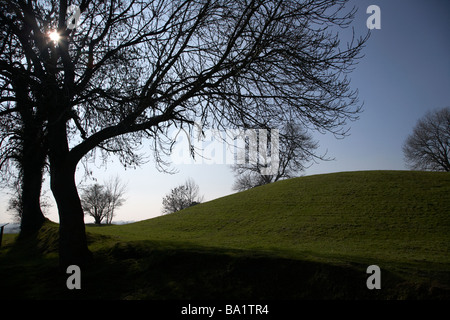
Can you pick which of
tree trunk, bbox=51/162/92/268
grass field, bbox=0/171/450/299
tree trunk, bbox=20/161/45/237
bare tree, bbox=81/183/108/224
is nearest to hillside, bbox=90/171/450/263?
grass field, bbox=0/171/450/299

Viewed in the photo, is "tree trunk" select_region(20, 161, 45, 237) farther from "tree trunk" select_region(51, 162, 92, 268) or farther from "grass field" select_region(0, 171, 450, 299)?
"tree trunk" select_region(51, 162, 92, 268)

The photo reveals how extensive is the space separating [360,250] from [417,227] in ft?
21.5

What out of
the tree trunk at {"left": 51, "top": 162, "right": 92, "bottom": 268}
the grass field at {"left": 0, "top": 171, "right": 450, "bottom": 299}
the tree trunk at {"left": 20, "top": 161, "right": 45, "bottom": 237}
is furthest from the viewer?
the tree trunk at {"left": 20, "top": 161, "right": 45, "bottom": 237}

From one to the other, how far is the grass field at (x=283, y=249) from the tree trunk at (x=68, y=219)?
0.50m

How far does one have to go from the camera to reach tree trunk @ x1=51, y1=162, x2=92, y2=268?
25.8 ft

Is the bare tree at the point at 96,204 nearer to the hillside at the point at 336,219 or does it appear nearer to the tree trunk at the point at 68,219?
the hillside at the point at 336,219

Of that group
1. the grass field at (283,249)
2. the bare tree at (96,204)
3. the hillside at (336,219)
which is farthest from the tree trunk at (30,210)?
the bare tree at (96,204)

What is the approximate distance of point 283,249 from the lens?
12984 mm

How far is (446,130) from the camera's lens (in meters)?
47.4

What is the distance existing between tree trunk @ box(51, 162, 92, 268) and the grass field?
0.50 meters

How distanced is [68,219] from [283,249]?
346 inches

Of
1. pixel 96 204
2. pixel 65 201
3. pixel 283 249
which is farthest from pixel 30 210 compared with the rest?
pixel 96 204

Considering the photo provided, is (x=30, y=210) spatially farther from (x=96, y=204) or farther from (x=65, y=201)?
(x=96, y=204)
